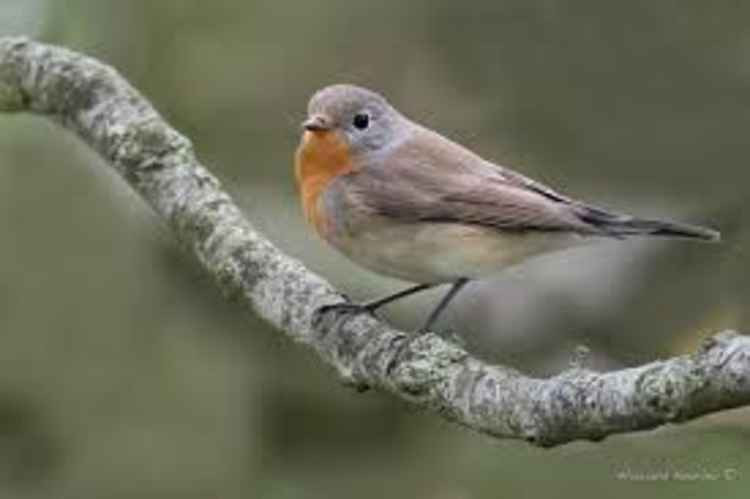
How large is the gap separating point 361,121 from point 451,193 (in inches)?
12.9

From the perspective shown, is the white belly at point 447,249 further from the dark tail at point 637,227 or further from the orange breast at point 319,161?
the orange breast at point 319,161

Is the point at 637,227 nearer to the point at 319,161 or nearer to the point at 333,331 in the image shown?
the point at 333,331

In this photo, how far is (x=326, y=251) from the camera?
615 cm

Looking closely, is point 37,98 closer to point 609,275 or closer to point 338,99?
point 338,99

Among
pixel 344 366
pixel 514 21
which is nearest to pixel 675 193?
pixel 514 21

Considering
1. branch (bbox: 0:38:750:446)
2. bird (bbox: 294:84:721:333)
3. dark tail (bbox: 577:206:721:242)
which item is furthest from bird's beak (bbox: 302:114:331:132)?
dark tail (bbox: 577:206:721:242)

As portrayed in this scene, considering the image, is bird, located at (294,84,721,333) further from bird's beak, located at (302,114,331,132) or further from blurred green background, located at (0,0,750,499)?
blurred green background, located at (0,0,750,499)

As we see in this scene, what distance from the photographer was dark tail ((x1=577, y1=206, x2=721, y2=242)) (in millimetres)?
3395

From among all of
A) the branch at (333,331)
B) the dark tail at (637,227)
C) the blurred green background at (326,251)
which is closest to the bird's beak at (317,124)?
the branch at (333,331)

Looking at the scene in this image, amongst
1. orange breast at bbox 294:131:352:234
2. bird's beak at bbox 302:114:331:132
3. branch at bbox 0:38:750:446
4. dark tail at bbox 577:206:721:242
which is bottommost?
branch at bbox 0:38:750:446

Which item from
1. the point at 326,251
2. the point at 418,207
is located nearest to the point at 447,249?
the point at 418,207

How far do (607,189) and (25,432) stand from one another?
7.12ft

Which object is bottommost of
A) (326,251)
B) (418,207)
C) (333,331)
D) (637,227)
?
(333,331)

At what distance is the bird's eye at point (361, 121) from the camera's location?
160 inches
